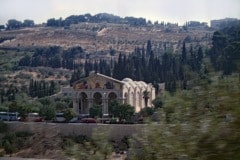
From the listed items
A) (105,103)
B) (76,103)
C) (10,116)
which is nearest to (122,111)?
(105,103)

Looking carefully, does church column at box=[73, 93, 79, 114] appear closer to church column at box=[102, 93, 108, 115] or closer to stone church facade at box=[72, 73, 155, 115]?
stone church facade at box=[72, 73, 155, 115]

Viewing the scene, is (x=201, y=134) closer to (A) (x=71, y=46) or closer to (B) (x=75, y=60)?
(B) (x=75, y=60)

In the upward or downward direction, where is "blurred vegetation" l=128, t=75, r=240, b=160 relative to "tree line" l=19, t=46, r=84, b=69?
upward

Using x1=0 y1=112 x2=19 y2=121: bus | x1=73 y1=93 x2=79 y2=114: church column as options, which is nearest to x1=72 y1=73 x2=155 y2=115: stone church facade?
x1=73 y1=93 x2=79 y2=114: church column

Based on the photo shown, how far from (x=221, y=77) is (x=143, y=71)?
3916 centimetres

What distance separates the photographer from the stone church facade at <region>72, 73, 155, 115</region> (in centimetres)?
3431

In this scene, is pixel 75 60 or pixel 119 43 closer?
pixel 75 60

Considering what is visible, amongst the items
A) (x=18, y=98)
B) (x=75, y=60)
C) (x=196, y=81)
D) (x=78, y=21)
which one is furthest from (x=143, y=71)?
(x=78, y=21)

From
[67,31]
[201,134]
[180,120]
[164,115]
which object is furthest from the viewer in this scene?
[67,31]

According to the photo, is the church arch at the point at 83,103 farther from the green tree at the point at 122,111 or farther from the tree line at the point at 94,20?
the tree line at the point at 94,20

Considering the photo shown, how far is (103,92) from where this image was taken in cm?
3478

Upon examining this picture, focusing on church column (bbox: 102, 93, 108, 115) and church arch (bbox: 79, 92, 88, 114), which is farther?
church arch (bbox: 79, 92, 88, 114)

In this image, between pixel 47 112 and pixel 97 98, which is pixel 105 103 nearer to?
pixel 97 98

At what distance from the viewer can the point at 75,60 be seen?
62.3 meters
